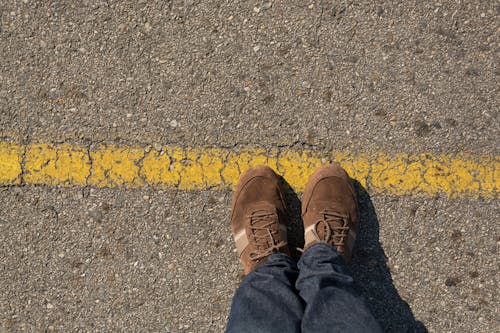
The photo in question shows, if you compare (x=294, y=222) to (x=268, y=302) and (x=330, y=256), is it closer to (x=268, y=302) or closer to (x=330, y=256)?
(x=330, y=256)

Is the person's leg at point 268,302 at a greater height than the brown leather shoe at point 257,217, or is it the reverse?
the brown leather shoe at point 257,217

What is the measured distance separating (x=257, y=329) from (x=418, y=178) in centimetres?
115

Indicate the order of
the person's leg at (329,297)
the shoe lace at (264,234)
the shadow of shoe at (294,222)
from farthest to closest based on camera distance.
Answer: the shadow of shoe at (294,222) → the shoe lace at (264,234) → the person's leg at (329,297)

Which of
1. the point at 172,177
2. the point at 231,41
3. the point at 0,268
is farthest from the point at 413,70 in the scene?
the point at 0,268

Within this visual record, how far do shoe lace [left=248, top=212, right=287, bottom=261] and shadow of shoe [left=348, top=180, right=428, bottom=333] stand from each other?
0.43 meters

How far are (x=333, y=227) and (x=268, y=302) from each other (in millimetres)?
572

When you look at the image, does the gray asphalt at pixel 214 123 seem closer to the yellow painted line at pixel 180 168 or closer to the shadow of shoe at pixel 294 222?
the yellow painted line at pixel 180 168

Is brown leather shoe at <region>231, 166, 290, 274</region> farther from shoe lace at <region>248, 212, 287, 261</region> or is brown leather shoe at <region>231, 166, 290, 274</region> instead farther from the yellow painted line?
the yellow painted line

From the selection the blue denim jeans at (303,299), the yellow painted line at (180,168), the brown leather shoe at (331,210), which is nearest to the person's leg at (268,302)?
the blue denim jeans at (303,299)

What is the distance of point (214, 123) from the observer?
2.37m

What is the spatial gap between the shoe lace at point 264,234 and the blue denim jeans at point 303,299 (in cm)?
6

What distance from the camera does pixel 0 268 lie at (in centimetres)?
239

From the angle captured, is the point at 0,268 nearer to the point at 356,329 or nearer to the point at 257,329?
the point at 257,329

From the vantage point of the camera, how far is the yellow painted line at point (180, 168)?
2.36 metres
